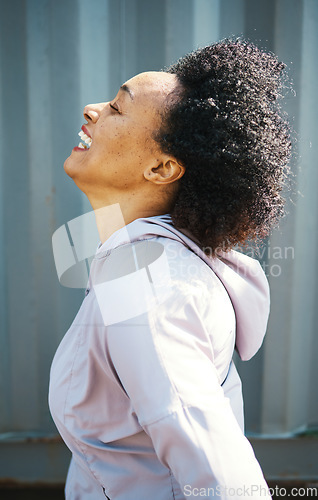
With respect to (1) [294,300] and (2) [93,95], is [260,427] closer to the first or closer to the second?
(1) [294,300]

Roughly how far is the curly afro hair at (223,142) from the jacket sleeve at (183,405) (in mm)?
318

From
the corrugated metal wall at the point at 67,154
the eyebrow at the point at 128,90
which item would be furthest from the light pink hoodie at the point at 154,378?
the corrugated metal wall at the point at 67,154

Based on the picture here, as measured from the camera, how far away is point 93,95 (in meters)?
1.87

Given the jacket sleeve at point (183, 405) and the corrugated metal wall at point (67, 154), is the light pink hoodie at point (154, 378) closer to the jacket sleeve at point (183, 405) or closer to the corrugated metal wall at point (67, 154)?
the jacket sleeve at point (183, 405)

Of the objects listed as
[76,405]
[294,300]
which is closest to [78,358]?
[76,405]

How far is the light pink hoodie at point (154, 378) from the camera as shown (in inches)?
27.2

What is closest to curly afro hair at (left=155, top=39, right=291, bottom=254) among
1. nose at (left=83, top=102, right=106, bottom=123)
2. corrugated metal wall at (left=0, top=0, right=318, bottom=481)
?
nose at (left=83, top=102, right=106, bottom=123)

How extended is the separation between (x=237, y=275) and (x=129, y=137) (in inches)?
17.1

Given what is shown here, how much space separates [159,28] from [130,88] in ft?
3.22

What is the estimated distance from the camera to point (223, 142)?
94 cm

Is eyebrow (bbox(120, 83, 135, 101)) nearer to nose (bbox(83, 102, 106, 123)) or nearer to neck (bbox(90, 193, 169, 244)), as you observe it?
nose (bbox(83, 102, 106, 123))

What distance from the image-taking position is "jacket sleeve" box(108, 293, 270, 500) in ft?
2.23

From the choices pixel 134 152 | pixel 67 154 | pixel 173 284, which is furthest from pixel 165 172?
pixel 67 154

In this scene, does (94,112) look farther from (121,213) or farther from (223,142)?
(223,142)
